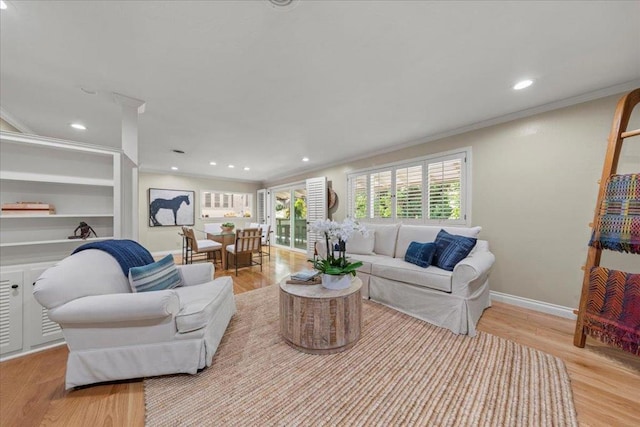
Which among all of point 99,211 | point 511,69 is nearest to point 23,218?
point 99,211

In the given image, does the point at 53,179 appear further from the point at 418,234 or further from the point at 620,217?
the point at 620,217

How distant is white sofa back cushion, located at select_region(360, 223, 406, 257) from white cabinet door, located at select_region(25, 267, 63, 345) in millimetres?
3227

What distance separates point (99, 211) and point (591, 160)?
16.7 ft

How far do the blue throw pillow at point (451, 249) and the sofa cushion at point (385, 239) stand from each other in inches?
28.1

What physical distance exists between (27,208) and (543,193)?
16.7ft

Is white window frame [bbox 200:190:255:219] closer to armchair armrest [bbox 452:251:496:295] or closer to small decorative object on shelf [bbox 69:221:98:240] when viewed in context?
small decorative object on shelf [bbox 69:221:98:240]

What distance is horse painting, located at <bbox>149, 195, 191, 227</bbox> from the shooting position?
19.1 feet

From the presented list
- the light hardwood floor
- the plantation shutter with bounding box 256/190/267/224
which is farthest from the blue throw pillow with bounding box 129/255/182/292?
the plantation shutter with bounding box 256/190/267/224

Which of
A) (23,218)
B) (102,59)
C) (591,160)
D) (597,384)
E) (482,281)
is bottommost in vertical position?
(597,384)

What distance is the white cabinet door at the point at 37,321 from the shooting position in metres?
1.79

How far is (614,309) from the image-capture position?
1.70 meters

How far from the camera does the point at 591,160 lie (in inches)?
88.3

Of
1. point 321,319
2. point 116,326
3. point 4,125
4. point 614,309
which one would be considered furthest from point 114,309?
point 614,309

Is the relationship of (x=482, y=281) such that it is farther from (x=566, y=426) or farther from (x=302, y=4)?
(x=302, y=4)
